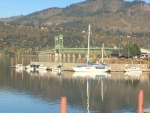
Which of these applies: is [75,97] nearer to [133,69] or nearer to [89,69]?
[89,69]

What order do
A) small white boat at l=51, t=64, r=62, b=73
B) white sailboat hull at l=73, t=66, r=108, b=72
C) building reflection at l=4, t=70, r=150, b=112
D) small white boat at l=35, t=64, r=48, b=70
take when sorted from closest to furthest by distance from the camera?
building reflection at l=4, t=70, r=150, b=112 < white sailboat hull at l=73, t=66, r=108, b=72 < small white boat at l=51, t=64, r=62, b=73 < small white boat at l=35, t=64, r=48, b=70

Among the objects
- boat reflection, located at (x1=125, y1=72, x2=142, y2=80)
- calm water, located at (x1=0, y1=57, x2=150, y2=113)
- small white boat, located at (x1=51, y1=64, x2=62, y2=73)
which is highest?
small white boat, located at (x1=51, y1=64, x2=62, y2=73)

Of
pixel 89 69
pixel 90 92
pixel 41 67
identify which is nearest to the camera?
pixel 90 92

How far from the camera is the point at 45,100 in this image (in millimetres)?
43156

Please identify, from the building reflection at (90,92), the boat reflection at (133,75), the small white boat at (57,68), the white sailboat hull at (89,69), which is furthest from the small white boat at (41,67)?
the building reflection at (90,92)

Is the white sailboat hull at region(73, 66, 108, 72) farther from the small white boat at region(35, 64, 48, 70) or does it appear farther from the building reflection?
the building reflection

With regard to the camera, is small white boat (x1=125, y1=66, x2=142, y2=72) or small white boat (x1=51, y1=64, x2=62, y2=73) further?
small white boat (x1=51, y1=64, x2=62, y2=73)

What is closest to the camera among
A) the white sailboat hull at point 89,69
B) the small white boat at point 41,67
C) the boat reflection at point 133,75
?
the boat reflection at point 133,75

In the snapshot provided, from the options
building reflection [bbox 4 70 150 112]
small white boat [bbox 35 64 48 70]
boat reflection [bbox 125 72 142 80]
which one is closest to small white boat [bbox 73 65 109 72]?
boat reflection [bbox 125 72 142 80]

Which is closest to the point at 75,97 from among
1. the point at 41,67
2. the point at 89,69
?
the point at 89,69

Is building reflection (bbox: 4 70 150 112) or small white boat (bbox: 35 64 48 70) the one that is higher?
small white boat (bbox: 35 64 48 70)

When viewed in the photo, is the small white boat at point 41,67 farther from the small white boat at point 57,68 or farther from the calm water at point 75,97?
the calm water at point 75,97

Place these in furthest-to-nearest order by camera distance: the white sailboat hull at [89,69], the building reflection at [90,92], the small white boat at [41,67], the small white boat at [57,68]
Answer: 1. the small white boat at [41,67]
2. the small white boat at [57,68]
3. the white sailboat hull at [89,69]
4. the building reflection at [90,92]

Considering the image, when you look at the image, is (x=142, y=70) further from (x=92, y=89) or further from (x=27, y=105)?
(x=27, y=105)
